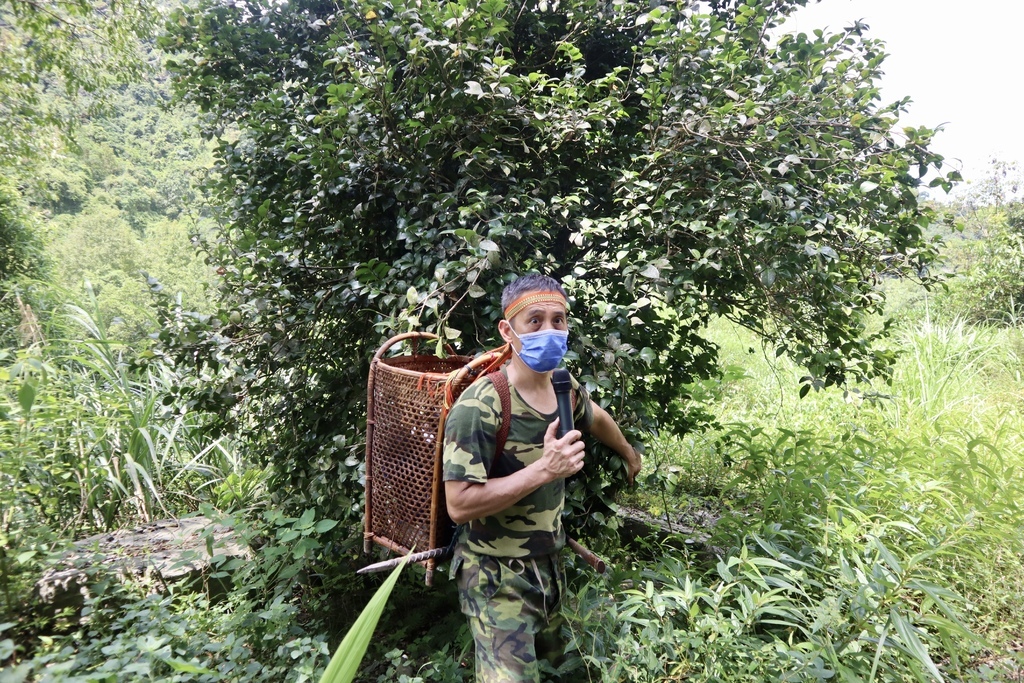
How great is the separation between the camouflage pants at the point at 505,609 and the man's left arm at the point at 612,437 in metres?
0.47

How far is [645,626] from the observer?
202 cm

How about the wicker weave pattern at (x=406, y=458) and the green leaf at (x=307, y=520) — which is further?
the green leaf at (x=307, y=520)

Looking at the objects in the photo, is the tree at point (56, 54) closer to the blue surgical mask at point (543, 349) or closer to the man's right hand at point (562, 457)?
the blue surgical mask at point (543, 349)

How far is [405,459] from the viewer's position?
2045 millimetres

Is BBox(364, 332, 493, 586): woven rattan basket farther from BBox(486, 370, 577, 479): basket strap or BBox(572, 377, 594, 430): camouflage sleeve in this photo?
BBox(572, 377, 594, 430): camouflage sleeve

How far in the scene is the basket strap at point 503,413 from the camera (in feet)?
6.07

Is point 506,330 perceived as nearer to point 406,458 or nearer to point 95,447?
point 406,458

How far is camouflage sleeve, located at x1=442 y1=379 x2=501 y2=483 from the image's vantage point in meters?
1.74

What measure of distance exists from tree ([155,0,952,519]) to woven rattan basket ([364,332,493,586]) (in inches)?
10.7

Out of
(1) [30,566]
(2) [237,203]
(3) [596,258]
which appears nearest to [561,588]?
(3) [596,258]

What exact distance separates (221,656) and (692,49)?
312cm

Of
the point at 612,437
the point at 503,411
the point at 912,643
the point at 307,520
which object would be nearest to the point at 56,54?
the point at 307,520

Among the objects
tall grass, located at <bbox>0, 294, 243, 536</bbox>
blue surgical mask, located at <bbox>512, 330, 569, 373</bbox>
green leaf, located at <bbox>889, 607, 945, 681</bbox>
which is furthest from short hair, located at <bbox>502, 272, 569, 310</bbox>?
tall grass, located at <bbox>0, 294, 243, 536</bbox>

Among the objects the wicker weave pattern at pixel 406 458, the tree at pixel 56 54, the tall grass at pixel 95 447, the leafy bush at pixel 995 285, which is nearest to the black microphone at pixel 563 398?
the wicker weave pattern at pixel 406 458
